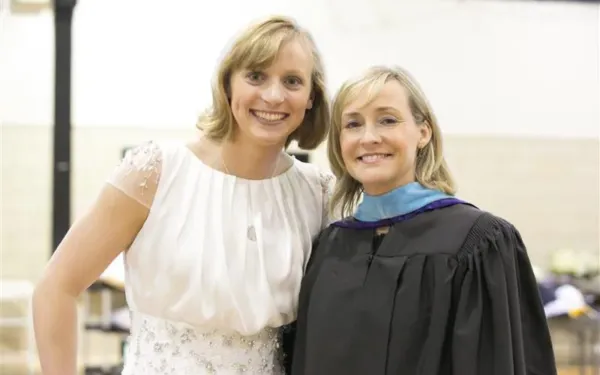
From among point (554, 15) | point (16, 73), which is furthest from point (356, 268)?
point (554, 15)

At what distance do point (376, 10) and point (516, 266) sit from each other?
5.19 meters

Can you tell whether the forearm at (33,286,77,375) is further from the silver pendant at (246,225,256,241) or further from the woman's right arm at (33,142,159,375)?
the silver pendant at (246,225,256,241)

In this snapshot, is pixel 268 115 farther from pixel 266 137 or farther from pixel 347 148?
pixel 347 148

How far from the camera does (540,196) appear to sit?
6898 mm

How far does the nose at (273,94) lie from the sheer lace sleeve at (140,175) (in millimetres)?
312

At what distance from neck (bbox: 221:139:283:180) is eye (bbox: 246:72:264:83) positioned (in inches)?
7.0

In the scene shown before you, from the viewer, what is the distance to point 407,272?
1.86 meters

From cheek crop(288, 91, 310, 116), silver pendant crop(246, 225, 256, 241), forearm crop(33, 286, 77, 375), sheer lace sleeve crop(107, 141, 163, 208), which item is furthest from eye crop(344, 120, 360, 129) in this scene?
forearm crop(33, 286, 77, 375)

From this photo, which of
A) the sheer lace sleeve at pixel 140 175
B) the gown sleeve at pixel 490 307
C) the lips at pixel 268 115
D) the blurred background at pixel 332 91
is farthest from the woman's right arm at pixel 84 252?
the blurred background at pixel 332 91

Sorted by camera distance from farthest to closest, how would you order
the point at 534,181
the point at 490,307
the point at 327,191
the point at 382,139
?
the point at 534,181 < the point at 327,191 < the point at 382,139 < the point at 490,307

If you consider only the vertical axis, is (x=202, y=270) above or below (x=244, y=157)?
below

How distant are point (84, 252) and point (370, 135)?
77 cm

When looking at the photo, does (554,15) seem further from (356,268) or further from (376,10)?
(356,268)

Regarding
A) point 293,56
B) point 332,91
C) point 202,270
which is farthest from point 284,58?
point 332,91
